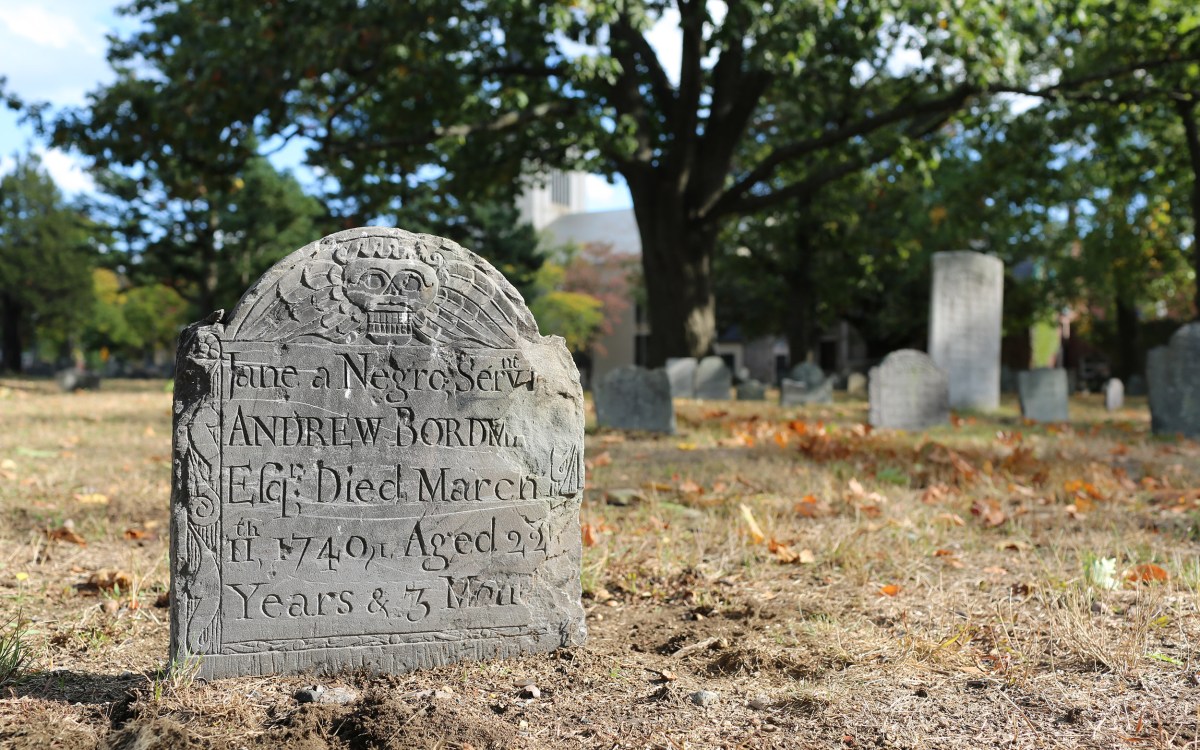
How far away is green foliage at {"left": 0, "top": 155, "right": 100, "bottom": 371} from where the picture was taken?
4050cm

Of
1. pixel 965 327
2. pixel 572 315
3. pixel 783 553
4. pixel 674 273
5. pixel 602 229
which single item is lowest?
pixel 783 553

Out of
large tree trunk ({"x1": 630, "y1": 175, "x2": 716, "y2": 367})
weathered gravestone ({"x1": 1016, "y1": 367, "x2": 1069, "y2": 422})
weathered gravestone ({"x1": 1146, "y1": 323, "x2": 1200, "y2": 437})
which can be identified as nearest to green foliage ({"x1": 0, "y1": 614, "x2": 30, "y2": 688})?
weathered gravestone ({"x1": 1146, "y1": 323, "x2": 1200, "y2": 437})

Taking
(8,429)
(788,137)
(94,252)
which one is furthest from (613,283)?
(8,429)

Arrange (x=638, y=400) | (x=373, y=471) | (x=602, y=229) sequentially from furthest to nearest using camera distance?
(x=602, y=229) → (x=638, y=400) → (x=373, y=471)

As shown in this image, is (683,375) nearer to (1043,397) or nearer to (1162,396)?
(1043,397)

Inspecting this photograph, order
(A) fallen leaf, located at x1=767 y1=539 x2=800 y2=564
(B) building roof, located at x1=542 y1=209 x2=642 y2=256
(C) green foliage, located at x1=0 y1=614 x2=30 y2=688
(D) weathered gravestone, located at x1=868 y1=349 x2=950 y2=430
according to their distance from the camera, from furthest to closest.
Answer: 1. (B) building roof, located at x1=542 y1=209 x2=642 y2=256
2. (D) weathered gravestone, located at x1=868 y1=349 x2=950 y2=430
3. (A) fallen leaf, located at x1=767 y1=539 x2=800 y2=564
4. (C) green foliage, located at x1=0 y1=614 x2=30 y2=688

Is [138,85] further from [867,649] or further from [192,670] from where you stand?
[867,649]

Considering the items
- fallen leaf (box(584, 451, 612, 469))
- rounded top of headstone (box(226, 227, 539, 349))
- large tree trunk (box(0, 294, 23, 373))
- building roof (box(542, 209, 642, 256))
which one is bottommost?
fallen leaf (box(584, 451, 612, 469))

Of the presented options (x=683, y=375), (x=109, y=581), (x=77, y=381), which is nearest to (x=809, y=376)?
(x=683, y=375)

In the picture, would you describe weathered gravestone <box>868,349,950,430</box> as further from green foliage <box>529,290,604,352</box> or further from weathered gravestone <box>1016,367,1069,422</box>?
green foliage <box>529,290,604,352</box>

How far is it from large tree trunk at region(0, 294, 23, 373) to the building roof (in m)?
30.3

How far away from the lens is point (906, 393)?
11727mm

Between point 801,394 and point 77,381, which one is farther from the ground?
point 77,381

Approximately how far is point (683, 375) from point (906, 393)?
6025 millimetres
